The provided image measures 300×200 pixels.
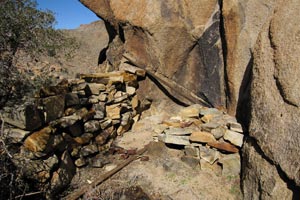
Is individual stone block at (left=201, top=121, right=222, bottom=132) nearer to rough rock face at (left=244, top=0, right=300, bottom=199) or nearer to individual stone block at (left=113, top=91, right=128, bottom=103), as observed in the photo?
rough rock face at (left=244, top=0, right=300, bottom=199)

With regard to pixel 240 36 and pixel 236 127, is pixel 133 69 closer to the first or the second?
pixel 240 36

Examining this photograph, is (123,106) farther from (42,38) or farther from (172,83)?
(42,38)

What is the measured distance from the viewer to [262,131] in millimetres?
3854

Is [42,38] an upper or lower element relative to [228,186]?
upper

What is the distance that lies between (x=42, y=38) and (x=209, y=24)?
3.78 metres

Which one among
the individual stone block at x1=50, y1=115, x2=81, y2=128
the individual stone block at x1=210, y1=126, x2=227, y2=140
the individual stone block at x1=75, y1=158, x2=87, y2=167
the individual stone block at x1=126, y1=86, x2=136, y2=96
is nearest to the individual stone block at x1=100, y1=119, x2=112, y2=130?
the individual stone block at x1=50, y1=115, x2=81, y2=128

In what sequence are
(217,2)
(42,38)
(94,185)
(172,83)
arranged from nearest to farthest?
(42,38) → (94,185) → (217,2) → (172,83)

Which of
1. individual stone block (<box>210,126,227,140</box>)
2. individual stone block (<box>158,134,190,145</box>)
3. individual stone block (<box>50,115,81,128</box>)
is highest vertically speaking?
individual stone block (<box>50,115,81,128</box>)

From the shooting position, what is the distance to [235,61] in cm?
Answer: 554

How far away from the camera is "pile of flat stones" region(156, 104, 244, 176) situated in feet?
16.0

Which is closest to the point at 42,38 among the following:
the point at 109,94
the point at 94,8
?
the point at 109,94

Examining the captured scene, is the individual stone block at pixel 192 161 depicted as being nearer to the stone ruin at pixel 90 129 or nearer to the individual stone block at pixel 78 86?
the stone ruin at pixel 90 129

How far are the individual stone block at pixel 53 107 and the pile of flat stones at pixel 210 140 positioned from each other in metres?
2.11

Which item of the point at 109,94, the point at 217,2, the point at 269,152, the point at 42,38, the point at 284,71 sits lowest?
the point at 269,152
